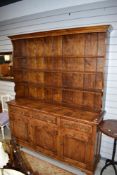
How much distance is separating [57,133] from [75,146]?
33cm

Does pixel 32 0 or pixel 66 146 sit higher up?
pixel 32 0

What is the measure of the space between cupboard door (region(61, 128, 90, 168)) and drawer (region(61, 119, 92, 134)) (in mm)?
57

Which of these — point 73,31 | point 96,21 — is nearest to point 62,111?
point 73,31

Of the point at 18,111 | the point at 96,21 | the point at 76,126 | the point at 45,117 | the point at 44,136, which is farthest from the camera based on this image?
the point at 18,111

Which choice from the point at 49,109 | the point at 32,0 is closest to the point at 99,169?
the point at 49,109

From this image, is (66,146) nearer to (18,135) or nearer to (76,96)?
(76,96)

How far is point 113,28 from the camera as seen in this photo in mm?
1979

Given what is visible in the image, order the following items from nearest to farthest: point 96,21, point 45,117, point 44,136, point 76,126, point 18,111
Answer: point 76,126, point 96,21, point 45,117, point 44,136, point 18,111

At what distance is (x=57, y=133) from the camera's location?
215 centimetres

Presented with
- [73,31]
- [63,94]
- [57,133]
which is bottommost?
[57,133]

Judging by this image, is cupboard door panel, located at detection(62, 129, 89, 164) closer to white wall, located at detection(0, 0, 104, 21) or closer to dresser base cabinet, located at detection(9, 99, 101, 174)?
dresser base cabinet, located at detection(9, 99, 101, 174)

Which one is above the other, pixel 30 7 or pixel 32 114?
pixel 30 7

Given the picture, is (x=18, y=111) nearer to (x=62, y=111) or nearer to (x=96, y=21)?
(x=62, y=111)

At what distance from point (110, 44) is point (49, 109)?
1386 mm
